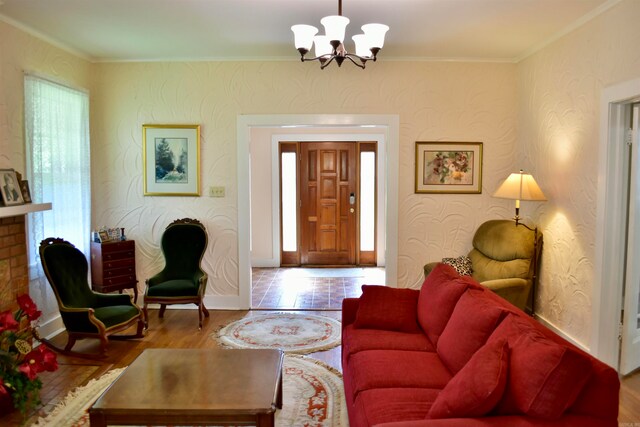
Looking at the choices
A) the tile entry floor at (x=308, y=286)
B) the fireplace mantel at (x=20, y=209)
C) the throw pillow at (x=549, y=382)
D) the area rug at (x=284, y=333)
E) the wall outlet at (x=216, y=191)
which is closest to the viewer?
the throw pillow at (x=549, y=382)

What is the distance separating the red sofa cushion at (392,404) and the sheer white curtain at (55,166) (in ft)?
10.7

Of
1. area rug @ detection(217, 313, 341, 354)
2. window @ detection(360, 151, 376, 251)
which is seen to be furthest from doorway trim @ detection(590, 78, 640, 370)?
window @ detection(360, 151, 376, 251)

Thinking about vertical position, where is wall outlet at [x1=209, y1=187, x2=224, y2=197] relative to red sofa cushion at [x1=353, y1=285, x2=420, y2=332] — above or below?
above

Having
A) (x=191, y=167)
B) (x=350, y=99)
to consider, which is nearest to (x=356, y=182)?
(x=350, y=99)

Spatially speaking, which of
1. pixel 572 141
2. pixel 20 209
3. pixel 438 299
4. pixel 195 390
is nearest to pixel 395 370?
pixel 438 299

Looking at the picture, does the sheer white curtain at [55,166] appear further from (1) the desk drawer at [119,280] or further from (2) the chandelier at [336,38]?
(2) the chandelier at [336,38]

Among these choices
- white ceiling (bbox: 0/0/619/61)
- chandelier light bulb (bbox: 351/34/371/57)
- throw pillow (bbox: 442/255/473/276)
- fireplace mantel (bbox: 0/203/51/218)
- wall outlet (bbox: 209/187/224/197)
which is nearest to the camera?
chandelier light bulb (bbox: 351/34/371/57)

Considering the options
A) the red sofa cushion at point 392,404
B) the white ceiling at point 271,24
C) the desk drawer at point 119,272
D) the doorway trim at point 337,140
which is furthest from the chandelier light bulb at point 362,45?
the doorway trim at point 337,140

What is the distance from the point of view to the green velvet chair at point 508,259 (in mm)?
3768

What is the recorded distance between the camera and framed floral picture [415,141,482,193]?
483cm

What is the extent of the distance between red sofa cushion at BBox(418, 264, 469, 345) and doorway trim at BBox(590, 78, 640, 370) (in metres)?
1.27

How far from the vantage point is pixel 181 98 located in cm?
484

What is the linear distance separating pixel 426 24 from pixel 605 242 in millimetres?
2177

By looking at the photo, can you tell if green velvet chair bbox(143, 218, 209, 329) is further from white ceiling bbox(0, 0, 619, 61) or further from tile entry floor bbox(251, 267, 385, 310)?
white ceiling bbox(0, 0, 619, 61)
